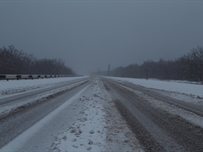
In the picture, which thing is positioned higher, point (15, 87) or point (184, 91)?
point (15, 87)

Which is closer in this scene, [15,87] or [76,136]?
[76,136]

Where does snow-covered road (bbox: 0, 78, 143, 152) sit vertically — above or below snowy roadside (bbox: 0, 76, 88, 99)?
below

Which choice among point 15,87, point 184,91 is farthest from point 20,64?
point 184,91

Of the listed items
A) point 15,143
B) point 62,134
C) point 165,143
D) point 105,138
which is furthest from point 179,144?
point 15,143

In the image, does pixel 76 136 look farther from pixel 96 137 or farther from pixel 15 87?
pixel 15 87

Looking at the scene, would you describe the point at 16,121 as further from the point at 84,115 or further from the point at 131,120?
the point at 131,120

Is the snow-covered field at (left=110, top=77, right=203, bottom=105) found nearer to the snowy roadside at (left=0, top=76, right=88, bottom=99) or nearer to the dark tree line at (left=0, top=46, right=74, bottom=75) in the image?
the snowy roadside at (left=0, top=76, right=88, bottom=99)

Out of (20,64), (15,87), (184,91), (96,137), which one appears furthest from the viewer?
(20,64)

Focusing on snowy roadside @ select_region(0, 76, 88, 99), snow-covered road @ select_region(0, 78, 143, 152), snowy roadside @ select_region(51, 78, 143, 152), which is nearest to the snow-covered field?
snowy roadside @ select_region(51, 78, 143, 152)

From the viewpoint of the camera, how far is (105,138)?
13.8 ft

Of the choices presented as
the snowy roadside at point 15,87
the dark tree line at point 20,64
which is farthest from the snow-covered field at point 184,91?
the dark tree line at point 20,64

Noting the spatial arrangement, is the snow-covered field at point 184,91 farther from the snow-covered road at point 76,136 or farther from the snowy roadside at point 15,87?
the snowy roadside at point 15,87

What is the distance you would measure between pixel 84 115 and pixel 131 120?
6.35 ft

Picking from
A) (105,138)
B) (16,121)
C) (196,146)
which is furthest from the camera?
(16,121)
